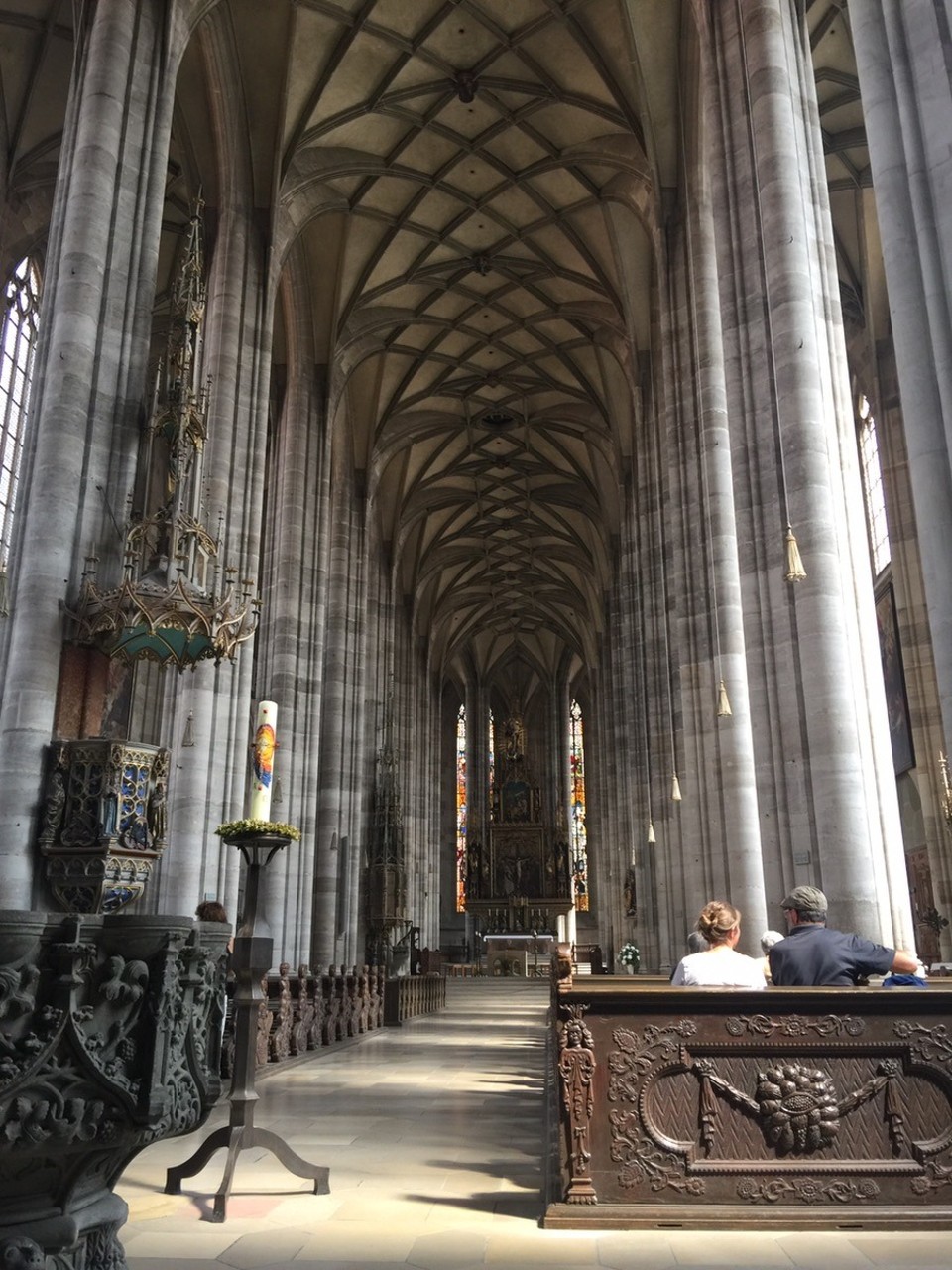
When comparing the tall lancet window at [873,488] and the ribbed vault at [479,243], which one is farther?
the tall lancet window at [873,488]

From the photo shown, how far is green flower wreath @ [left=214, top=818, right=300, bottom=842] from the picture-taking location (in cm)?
526

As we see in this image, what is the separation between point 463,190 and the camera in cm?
2106

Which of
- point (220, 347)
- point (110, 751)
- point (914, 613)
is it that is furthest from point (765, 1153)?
point (914, 613)

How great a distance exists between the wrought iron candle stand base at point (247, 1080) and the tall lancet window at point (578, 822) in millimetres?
41074

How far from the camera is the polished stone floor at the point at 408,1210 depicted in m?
3.79

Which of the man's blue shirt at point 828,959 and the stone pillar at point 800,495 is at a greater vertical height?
the stone pillar at point 800,495

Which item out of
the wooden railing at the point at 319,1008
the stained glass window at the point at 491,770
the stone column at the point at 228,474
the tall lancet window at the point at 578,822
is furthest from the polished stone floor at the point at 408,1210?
the stained glass window at the point at 491,770

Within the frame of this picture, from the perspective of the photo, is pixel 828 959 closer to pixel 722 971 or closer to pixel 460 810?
pixel 722 971

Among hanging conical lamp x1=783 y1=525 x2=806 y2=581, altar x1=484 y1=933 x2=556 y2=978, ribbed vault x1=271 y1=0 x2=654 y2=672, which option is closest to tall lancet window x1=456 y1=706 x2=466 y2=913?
altar x1=484 y1=933 x2=556 y2=978

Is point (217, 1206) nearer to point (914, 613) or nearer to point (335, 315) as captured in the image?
point (914, 613)

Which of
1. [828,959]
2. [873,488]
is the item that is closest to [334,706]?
[873,488]

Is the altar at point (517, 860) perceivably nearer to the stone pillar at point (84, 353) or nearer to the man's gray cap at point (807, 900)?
the stone pillar at point (84, 353)

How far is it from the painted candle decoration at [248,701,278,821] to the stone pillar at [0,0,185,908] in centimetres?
502

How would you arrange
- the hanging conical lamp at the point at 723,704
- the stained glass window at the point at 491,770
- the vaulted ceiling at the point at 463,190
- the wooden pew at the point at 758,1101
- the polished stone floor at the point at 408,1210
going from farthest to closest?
the stained glass window at the point at 491,770
the vaulted ceiling at the point at 463,190
the hanging conical lamp at the point at 723,704
the wooden pew at the point at 758,1101
the polished stone floor at the point at 408,1210
